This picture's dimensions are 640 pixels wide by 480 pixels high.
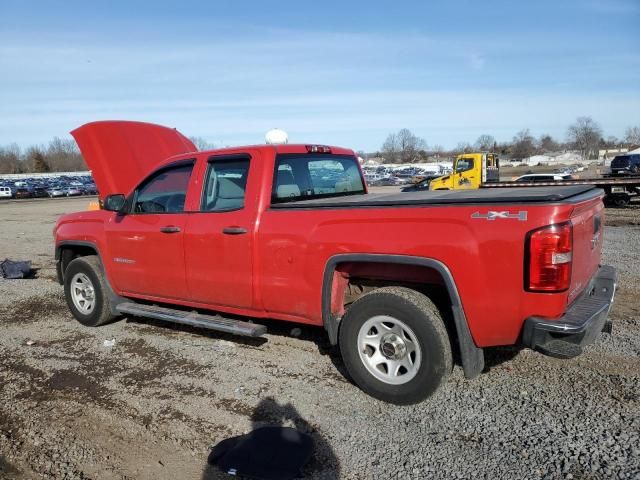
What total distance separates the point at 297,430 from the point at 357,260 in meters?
1.28

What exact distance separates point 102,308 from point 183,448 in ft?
10.0

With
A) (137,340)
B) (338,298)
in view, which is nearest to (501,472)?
(338,298)

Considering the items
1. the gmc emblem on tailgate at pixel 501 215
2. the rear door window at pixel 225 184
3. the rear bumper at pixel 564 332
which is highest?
the rear door window at pixel 225 184

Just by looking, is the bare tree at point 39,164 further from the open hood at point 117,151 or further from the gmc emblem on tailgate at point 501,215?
the gmc emblem on tailgate at point 501,215

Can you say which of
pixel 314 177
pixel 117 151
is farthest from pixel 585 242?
pixel 117 151

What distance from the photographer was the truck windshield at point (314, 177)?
15.2 ft

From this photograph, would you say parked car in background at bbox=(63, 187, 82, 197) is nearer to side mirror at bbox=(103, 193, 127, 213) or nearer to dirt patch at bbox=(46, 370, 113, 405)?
side mirror at bbox=(103, 193, 127, 213)

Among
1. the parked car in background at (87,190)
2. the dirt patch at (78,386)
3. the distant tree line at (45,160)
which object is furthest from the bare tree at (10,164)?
the dirt patch at (78,386)

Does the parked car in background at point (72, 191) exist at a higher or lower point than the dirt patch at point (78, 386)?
lower

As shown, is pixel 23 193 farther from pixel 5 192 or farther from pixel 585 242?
pixel 585 242

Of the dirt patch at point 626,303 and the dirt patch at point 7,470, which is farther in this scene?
the dirt patch at point 626,303

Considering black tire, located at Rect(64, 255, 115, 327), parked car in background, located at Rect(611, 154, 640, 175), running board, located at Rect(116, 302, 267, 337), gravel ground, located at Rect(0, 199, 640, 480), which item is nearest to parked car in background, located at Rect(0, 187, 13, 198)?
black tire, located at Rect(64, 255, 115, 327)

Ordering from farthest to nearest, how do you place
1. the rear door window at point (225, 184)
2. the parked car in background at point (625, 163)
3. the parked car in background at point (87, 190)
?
the parked car in background at point (87, 190), the parked car in background at point (625, 163), the rear door window at point (225, 184)

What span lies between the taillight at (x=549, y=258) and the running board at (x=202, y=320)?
2317mm
